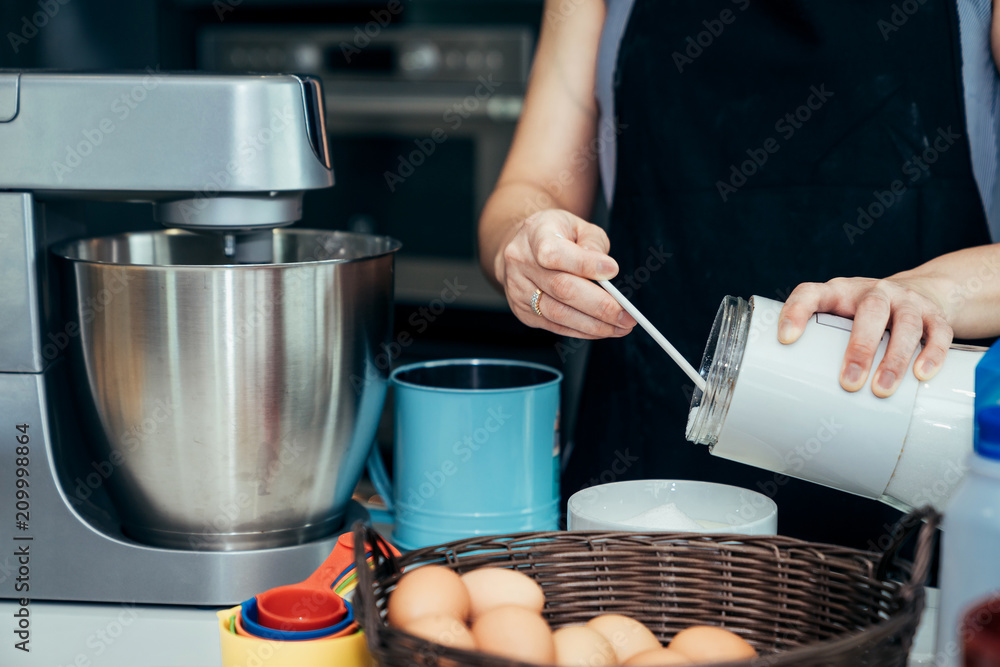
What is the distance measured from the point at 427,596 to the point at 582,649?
79mm

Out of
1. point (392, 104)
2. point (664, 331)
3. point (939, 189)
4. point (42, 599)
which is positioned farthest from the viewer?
point (392, 104)

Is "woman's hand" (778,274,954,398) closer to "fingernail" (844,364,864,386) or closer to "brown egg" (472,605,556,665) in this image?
"fingernail" (844,364,864,386)

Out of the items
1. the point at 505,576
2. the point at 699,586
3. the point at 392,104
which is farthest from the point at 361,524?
the point at 392,104

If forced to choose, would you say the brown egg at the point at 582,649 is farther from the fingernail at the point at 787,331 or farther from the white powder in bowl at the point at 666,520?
the fingernail at the point at 787,331

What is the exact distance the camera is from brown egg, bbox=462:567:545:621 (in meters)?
0.51

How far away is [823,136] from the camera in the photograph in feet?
3.22

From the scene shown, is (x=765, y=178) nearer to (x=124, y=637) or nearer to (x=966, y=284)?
(x=966, y=284)

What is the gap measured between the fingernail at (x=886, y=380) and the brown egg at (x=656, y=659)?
0.23 metres

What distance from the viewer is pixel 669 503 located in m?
0.68

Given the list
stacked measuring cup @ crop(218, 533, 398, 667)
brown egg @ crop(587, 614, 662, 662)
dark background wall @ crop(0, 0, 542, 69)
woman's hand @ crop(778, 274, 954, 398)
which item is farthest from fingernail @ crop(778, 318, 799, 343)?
dark background wall @ crop(0, 0, 542, 69)

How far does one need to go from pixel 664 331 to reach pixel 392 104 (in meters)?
1.27

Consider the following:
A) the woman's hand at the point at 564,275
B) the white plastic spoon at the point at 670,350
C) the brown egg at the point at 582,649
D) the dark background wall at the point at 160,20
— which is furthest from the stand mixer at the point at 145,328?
the dark background wall at the point at 160,20

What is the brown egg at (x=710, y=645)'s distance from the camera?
0.47m

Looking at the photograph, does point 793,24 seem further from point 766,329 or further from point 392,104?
point 392,104
